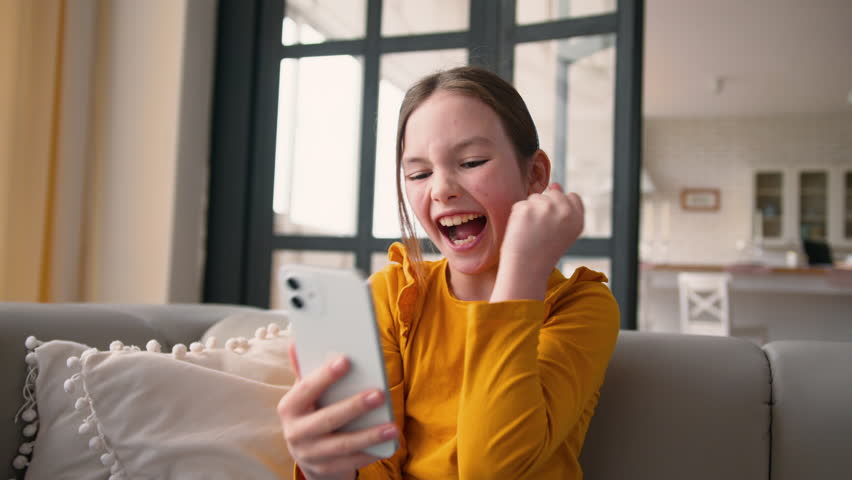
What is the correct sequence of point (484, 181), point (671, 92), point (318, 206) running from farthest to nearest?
point (671, 92) < point (318, 206) < point (484, 181)

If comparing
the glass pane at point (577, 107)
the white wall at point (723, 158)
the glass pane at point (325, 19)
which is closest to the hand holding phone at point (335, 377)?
the glass pane at point (577, 107)

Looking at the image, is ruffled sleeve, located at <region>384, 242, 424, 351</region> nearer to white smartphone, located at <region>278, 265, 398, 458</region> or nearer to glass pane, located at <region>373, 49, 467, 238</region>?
white smartphone, located at <region>278, 265, 398, 458</region>

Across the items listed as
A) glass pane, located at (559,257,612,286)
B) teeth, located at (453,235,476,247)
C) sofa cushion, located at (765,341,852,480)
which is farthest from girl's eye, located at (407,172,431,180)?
glass pane, located at (559,257,612,286)

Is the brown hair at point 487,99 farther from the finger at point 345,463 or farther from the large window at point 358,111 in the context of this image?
the large window at point 358,111

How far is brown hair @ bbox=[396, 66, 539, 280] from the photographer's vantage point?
3.08 feet

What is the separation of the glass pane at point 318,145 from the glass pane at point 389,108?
0.10 metres

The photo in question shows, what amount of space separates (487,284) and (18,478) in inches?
31.2

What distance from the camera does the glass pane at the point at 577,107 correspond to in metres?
2.30

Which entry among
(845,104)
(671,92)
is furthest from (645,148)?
(845,104)

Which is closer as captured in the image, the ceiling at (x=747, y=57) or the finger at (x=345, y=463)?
the finger at (x=345, y=463)

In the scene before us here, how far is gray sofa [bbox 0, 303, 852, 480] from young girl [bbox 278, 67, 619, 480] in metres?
0.16

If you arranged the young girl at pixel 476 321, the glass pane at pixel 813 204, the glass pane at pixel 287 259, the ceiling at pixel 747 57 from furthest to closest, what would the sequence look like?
the glass pane at pixel 813 204, the ceiling at pixel 747 57, the glass pane at pixel 287 259, the young girl at pixel 476 321

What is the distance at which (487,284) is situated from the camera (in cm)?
98

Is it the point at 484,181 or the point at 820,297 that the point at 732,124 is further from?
the point at 484,181
